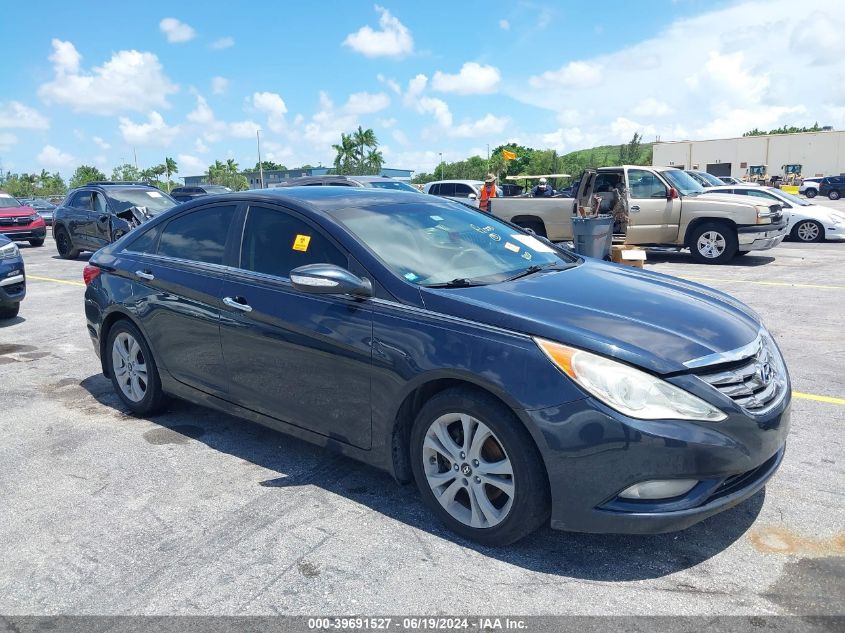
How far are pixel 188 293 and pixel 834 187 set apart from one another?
5108 cm

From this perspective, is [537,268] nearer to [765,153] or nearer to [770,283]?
[770,283]

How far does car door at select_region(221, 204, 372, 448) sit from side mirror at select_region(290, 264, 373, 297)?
9cm

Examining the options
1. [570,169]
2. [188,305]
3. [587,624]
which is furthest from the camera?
[570,169]

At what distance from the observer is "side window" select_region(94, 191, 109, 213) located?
1470cm

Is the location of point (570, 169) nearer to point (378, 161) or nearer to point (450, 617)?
point (378, 161)

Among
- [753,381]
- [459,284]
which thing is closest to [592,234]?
[459,284]

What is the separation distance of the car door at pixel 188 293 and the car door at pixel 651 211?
33.3 feet

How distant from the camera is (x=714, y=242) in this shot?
12953mm

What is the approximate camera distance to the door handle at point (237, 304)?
Result: 3.97 meters

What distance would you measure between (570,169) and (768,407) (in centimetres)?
8884

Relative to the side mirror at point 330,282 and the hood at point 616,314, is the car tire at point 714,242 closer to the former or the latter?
the hood at point 616,314

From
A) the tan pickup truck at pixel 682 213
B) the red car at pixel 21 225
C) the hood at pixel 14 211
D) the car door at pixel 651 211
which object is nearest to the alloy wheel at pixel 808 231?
the tan pickup truck at pixel 682 213

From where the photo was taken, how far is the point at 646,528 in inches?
108

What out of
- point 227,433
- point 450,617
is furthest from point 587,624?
point 227,433
